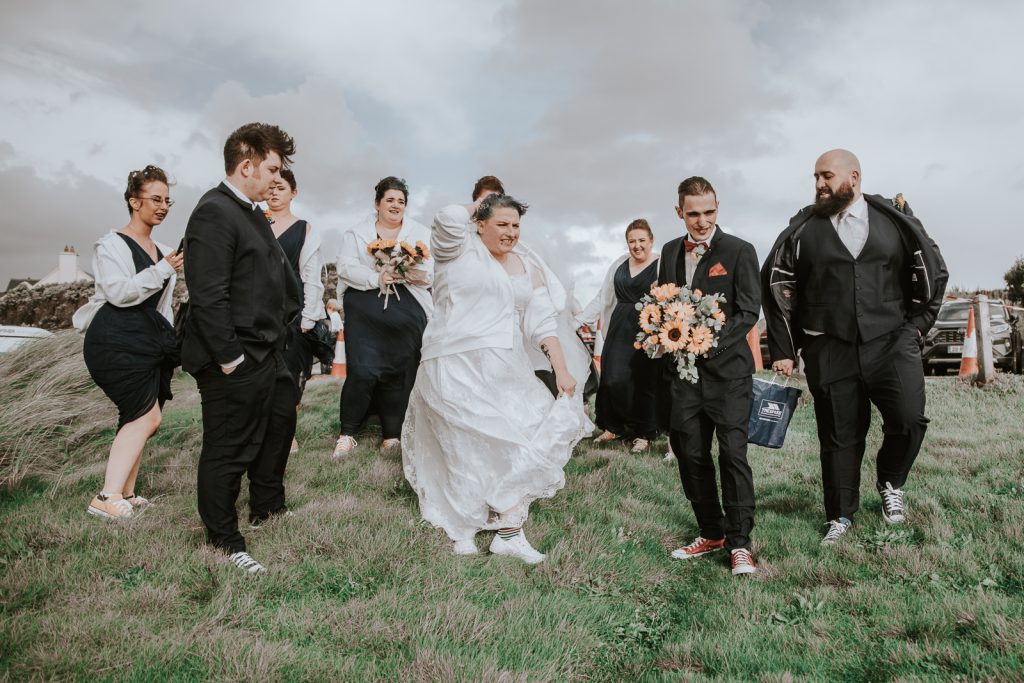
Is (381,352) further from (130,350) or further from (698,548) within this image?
(698,548)

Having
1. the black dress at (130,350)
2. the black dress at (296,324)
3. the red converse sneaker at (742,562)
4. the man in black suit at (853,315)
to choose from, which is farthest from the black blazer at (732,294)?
the black dress at (130,350)

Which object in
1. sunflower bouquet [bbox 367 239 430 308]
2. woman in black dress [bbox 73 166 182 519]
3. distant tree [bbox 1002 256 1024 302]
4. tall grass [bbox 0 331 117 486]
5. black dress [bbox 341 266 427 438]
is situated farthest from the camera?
distant tree [bbox 1002 256 1024 302]

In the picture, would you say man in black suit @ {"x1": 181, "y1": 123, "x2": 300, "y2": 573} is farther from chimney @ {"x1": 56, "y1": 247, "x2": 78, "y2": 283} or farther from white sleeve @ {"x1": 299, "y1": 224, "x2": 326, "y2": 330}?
chimney @ {"x1": 56, "y1": 247, "x2": 78, "y2": 283}

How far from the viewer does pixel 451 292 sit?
4602 millimetres

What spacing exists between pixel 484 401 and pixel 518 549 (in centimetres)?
97

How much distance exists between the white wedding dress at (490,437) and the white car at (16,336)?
26.9 ft

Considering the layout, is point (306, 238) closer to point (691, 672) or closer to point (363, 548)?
point (363, 548)

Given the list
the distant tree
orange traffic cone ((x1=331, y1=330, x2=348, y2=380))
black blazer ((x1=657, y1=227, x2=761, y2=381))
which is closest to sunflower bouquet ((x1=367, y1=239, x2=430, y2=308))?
black blazer ((x1=657, y1=227, x2=761, y2=381))

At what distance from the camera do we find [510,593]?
143 inches

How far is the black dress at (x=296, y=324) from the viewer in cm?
589

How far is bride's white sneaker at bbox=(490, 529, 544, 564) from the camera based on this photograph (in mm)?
4230

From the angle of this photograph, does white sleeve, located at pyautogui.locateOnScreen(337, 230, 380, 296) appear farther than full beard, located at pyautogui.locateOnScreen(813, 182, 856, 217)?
Yes

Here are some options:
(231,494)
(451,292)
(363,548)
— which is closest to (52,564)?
(231,494)

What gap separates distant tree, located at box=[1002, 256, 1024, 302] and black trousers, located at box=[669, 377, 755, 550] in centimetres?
5000
